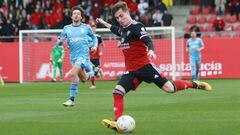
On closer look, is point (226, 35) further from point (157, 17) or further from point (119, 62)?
point (119, 62)

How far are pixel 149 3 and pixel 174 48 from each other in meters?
6.93

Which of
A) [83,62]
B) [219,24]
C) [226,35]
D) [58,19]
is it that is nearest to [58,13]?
[58,19]

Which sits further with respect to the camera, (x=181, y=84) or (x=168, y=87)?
(x=181, y=84)

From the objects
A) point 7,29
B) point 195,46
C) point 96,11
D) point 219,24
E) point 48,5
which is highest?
point 48,5

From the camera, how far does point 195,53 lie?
3394 cm

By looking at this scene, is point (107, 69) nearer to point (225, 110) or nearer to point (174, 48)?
point (174, 48)

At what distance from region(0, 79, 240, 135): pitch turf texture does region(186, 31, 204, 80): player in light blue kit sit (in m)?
11.2

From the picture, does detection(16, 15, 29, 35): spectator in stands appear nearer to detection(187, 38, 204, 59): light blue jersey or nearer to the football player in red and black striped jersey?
detection(187, 38, 204, 59): light blue jersey

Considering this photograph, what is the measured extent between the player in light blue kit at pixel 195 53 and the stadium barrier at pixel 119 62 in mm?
2021

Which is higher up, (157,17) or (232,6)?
(232,6)

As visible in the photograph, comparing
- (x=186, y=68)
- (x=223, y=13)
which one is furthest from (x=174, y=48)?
(x=223, y=13)

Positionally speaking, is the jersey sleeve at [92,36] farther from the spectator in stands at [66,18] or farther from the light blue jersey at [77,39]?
the spectator in stands at [66,18]

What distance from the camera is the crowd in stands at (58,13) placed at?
39.3 meters

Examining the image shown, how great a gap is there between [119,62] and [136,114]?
20917 mm
